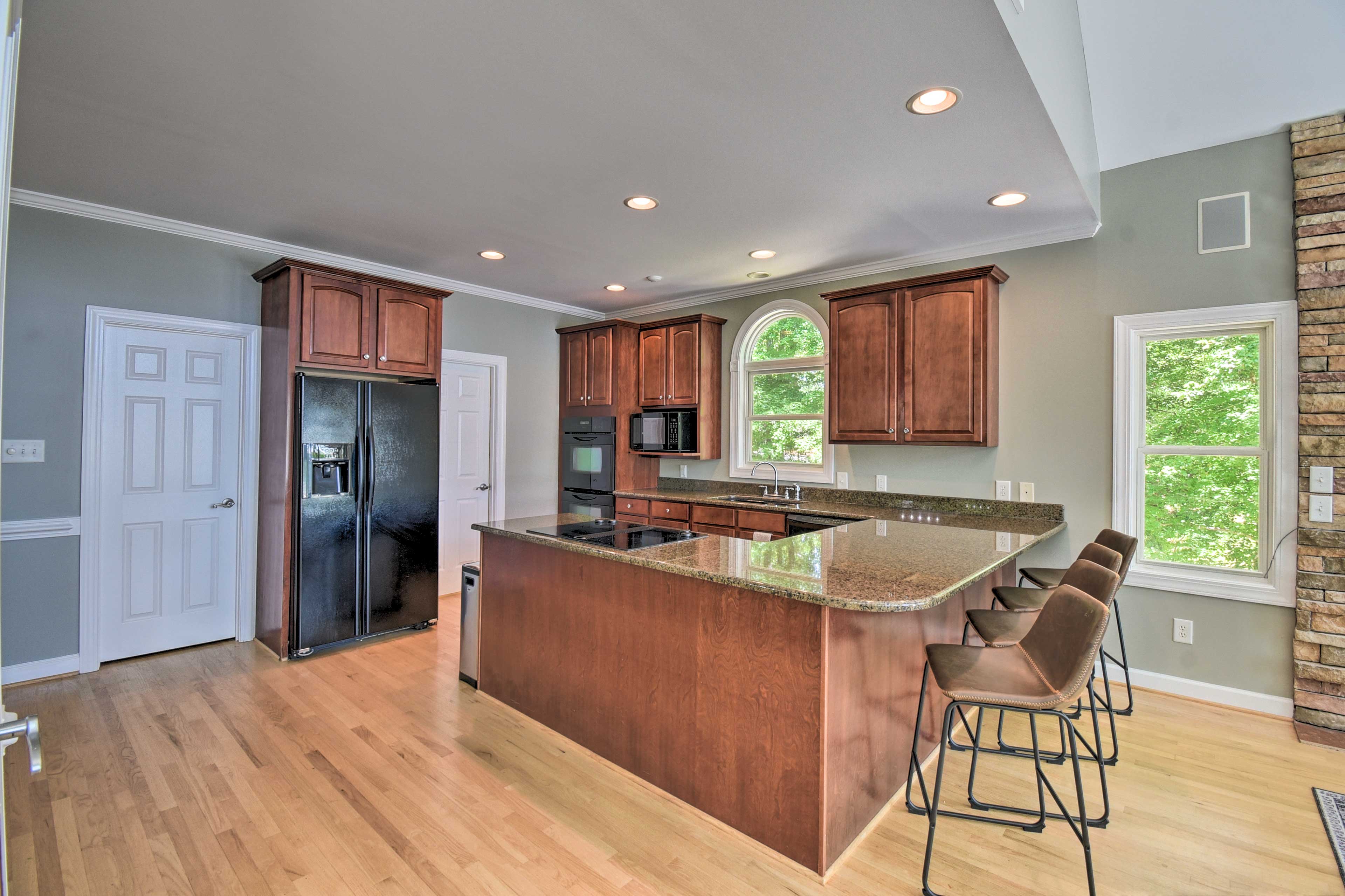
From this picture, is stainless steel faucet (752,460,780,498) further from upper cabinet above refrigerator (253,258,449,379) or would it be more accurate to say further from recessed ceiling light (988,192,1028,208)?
upper cabinet above refrigerator (253,258,449,379)

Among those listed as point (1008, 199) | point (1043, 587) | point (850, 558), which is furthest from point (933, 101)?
point (1043, 587)

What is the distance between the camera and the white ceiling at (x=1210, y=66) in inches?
110

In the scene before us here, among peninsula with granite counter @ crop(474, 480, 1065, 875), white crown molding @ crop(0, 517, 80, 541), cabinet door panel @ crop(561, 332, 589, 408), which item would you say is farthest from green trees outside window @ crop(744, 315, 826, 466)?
white crown molding @ crop(0, 517, 80, 541)

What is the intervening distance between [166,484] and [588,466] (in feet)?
9.36

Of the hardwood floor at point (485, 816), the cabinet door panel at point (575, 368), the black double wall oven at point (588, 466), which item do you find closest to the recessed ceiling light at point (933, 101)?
the hardwood floor at point (485, 816)

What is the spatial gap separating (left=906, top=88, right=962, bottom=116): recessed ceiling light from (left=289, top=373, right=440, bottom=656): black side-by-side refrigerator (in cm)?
321

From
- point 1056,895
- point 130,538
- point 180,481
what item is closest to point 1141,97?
point 1056,895

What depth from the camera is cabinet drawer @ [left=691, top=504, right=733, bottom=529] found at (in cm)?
441

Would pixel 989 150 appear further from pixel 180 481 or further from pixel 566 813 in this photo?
pixel 180 481

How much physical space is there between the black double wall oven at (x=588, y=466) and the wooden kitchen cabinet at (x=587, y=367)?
0.55 feet

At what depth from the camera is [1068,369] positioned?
12.1 feet

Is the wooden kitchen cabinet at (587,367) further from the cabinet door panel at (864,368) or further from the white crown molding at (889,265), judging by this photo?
the cabinet door panel at (864,368)

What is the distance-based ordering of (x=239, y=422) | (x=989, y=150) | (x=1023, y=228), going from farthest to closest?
(x=239, y=422) < (x=1023, y=228) < (x=989, y=150)

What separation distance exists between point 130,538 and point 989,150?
15.6 ft
